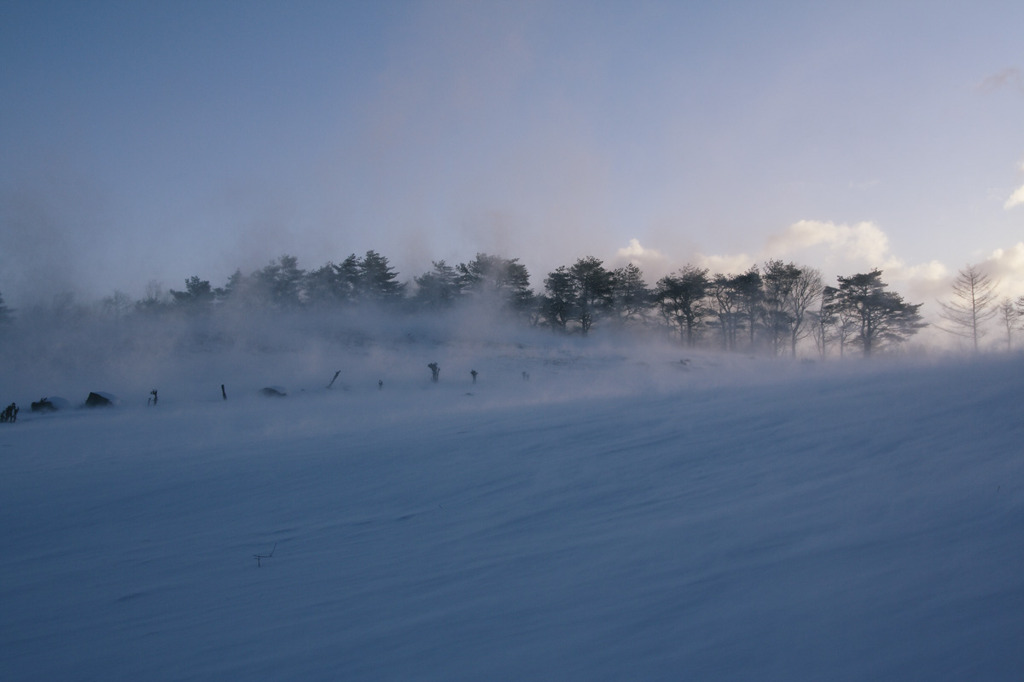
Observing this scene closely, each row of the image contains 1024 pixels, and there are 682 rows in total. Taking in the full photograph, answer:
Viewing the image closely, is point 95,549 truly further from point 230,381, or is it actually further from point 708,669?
point 230,381

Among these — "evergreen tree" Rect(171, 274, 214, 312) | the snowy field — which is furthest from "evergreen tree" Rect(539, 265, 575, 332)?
the snowy field

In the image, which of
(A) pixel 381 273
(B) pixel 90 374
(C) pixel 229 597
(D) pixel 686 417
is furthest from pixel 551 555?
(A) pixel 381 273

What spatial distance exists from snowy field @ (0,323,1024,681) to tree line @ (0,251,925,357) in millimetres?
38442

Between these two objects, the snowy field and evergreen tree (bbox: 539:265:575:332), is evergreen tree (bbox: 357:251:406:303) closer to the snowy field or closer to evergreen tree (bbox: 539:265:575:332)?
evergreen tree (bbox: 539:265:575:332)

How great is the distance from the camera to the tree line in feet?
147

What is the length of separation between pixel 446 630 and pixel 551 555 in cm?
129

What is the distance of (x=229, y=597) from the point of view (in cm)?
413

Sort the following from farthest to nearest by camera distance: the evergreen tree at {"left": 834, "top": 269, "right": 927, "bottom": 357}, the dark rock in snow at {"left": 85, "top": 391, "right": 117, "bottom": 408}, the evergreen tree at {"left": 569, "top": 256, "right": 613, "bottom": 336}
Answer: the evergreen tree at {"left": 569, "top": 256, "right": 613, "bottom": 336}, the evergreen tree at {"left": 834, "top": 269, "right": 927, "bottom": 357}, the dark rock in snow at {"left": 85, "top": 391, "right": 117, "bottom": 408}

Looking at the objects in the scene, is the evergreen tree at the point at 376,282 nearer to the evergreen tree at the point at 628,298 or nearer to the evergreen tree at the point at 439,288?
the evergreen tree at the point at 439,288

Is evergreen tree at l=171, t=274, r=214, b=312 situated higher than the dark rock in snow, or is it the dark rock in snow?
evergreen tree at l=171, t=274, r=214, b=312

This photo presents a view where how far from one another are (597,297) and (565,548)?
152 feet

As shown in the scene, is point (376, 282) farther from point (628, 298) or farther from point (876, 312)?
point (876, 312)

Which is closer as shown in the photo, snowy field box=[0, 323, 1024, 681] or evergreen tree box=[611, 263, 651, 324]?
snowy field box=[0, 323, 1024, 681]

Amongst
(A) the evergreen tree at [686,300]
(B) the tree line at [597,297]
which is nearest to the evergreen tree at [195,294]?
(B) the tree line at [597,297]
